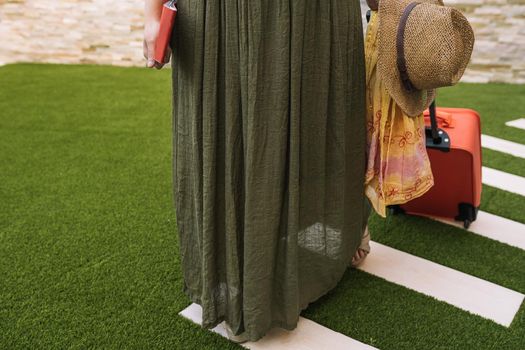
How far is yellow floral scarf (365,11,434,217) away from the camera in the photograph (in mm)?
1465

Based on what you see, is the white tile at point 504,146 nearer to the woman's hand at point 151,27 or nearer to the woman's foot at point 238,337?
the woman's foot at point 238,337

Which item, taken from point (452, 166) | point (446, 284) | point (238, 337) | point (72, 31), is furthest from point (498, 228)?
point (72, 31)

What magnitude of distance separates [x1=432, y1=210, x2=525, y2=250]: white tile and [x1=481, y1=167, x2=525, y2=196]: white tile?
0.32 m

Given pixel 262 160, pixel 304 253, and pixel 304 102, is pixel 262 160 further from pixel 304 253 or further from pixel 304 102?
pixel 304 253

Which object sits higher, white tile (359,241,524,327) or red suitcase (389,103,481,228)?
red suitcase (389,103,481,228)

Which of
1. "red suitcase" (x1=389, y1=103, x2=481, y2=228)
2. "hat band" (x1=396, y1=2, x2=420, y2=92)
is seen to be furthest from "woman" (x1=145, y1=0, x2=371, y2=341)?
"red suitcase" (x1=389, y1=103, x2=481, y2=228)

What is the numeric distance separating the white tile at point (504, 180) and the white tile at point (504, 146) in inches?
12.7

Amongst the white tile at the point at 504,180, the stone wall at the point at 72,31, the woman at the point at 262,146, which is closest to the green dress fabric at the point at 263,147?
the woman at the point at 262,146

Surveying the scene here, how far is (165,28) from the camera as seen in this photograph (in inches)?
45.3

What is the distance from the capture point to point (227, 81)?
123 centimetres

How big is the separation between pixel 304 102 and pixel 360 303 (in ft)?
2.28

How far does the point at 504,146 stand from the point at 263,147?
2.17 metres

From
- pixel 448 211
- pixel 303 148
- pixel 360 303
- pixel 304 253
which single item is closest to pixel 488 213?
pixel 448 211

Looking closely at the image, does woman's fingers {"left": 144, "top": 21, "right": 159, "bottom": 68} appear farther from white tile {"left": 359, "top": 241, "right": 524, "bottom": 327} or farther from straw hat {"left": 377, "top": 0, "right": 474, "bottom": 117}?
white tile {"left": 359, "top": 241, "right": 524, "bottom": 327}
